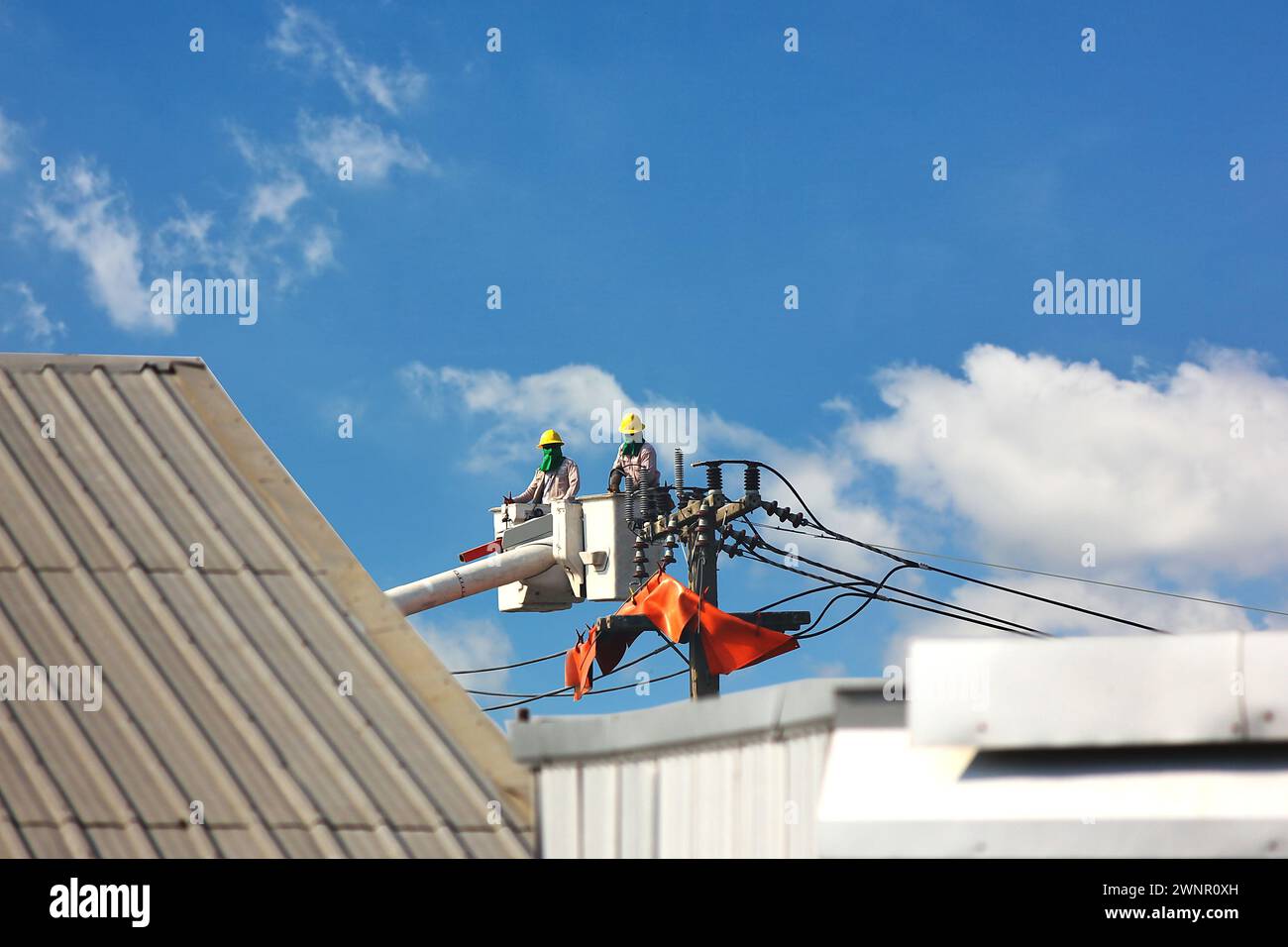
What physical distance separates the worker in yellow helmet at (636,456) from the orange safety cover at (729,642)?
542 centimetres

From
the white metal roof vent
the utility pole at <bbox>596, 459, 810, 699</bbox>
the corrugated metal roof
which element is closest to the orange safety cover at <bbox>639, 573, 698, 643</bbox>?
the utility pole at <bbox>596, 459, 810, 699</bbox>

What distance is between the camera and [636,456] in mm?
32406

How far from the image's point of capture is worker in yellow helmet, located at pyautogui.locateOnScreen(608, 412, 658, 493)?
32.2 m

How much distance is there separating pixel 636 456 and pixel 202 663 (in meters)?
24.2

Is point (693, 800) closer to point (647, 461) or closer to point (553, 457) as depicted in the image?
point (647, 461)

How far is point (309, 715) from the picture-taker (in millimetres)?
8305

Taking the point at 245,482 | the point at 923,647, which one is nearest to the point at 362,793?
the point at 245,482

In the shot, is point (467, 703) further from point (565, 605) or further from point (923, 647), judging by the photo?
point (565, 605)

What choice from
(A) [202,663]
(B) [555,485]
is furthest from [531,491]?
(A) [202,663]

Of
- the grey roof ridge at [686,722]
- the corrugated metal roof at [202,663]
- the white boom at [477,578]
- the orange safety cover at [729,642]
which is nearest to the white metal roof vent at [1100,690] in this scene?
the grey roof ridge at [686,722]

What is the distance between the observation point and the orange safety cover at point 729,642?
89.2 feet

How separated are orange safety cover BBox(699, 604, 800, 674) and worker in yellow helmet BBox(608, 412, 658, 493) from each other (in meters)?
5.42

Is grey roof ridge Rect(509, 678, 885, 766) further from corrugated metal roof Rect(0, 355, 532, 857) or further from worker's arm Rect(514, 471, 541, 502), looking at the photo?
worker's arm Rect(514, 471, 541, 502)
